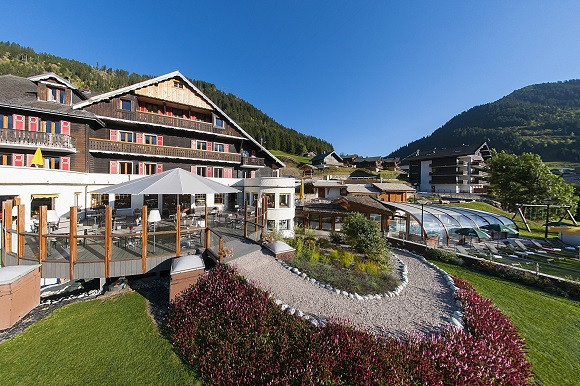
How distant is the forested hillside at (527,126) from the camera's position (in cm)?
10388

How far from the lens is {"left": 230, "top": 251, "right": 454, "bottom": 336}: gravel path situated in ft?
22.6

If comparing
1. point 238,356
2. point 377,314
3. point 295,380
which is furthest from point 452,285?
point 238,356

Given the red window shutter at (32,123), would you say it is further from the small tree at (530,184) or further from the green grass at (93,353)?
the small tree at (530,184)

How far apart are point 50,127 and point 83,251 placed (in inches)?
587

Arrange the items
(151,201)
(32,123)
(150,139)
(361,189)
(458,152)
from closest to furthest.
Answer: (32,123) → (151,201) → (150,139) → (361,189) → (458,152)

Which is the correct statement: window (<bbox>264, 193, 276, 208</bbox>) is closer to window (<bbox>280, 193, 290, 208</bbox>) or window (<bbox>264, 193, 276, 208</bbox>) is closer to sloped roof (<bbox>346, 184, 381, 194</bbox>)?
window (<bbox>280, 193, 290, 208</bbox>)

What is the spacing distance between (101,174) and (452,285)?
79.8ft

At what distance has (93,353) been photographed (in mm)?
6148

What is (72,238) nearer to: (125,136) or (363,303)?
(363,303)

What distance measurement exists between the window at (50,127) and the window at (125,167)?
14.6ft

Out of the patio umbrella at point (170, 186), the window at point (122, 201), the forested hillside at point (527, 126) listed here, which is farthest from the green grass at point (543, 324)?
the forested hillside at point (527, 126)

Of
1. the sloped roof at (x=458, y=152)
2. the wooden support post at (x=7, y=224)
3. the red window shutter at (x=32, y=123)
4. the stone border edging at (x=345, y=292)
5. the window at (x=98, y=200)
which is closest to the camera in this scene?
the stone border edging at (x=345, y=292)

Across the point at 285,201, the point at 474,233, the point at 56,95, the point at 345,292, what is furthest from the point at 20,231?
the point at 474,233

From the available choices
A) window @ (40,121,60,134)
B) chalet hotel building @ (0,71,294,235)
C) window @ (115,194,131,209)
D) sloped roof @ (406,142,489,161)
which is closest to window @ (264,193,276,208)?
chalet hotel building @ (0,71,294,235)
